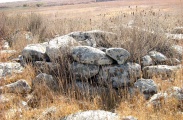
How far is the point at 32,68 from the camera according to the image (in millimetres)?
6422

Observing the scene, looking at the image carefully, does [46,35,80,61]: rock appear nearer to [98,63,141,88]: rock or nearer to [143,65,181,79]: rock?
[98,63,141,88]: rock

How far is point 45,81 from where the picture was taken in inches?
226

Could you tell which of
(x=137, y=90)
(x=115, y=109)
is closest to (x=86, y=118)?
(x=115, y=109)

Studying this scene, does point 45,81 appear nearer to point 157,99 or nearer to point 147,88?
point 147,88

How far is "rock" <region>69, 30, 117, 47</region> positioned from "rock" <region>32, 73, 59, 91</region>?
4.99ft

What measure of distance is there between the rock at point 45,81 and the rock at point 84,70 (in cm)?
48

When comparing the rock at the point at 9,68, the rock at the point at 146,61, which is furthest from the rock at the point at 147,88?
the rock at the point at 9,68

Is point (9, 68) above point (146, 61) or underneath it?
underneath

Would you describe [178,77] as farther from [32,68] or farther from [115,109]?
[32,68]

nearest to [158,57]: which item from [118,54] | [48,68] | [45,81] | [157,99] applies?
[118,54]

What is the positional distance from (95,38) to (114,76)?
180 centimetres

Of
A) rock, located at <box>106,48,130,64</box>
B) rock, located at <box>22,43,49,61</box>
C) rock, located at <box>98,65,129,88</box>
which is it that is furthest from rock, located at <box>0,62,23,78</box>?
rock, located at <box>106,48,130,64</box>

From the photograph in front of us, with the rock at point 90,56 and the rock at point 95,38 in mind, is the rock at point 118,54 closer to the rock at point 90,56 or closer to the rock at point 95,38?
the rock at point 90,56

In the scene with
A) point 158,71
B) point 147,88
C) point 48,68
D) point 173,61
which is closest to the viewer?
point 147,88
